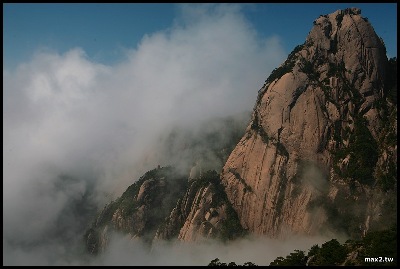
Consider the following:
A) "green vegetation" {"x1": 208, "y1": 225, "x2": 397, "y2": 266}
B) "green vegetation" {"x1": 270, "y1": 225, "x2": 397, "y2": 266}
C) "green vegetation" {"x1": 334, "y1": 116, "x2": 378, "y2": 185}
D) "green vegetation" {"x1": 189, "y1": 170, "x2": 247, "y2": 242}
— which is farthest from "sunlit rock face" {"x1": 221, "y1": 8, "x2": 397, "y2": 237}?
"green vegetation" {"x1": 208, "y1": 225, "x2": 397, "y2": 266}

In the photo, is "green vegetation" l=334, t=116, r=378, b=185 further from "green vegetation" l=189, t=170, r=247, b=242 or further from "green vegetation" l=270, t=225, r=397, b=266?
"green vegetation" l=270, t=225, r=397, b=266

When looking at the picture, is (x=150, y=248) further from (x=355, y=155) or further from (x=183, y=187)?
(x=355, y=155)

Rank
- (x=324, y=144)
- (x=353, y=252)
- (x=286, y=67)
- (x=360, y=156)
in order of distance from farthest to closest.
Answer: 1. (x=286, y=67)
2. (x=324, y=144)
3. (x=360, y=156)
4. (x=353, y=252)

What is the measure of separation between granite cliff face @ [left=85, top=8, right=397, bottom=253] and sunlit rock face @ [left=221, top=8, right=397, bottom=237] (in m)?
0.29

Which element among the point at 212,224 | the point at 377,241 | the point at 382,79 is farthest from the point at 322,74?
the point at 377,241

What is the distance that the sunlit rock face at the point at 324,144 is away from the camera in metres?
104

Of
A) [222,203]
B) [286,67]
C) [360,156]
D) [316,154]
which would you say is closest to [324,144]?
[316,154]

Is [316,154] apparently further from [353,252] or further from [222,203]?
[353,252]

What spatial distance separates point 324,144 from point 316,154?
13.8 feet

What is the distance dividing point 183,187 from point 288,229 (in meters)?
65.2

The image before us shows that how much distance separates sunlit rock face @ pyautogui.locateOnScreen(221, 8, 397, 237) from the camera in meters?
104

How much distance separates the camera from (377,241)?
209 ft

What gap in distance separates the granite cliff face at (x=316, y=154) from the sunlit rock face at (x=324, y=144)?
11.3 inches

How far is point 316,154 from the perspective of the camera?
111438 mm
